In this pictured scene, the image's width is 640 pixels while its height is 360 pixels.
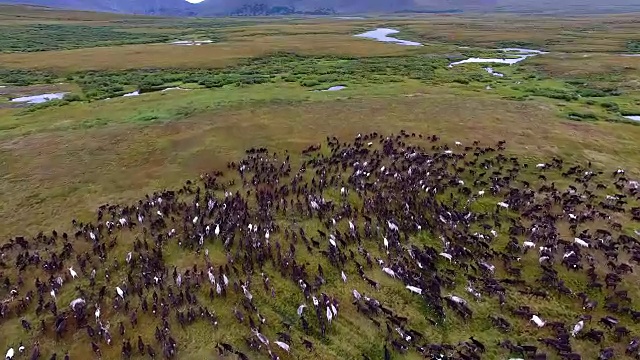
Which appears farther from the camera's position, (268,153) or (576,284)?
(268,153)

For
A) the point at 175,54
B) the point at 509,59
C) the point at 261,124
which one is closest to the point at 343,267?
the point at 261,124

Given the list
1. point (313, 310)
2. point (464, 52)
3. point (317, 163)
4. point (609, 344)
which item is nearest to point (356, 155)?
point (317, 163)

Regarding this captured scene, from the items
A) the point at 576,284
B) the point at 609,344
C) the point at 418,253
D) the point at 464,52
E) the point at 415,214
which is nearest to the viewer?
the point at 609,344

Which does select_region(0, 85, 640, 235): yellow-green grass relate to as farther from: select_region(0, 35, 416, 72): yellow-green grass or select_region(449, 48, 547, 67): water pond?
select_region(449, 48, 547, 67): water pond

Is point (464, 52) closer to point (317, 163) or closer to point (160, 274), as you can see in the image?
point (317, 163)

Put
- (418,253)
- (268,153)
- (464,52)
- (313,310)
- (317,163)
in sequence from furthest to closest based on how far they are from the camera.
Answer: (464,52) < (268,153) < (317,163) < (418,253) < (313,310)

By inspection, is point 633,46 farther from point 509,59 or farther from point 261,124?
point 261,124

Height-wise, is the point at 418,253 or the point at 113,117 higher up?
Result: the point at 113,117
